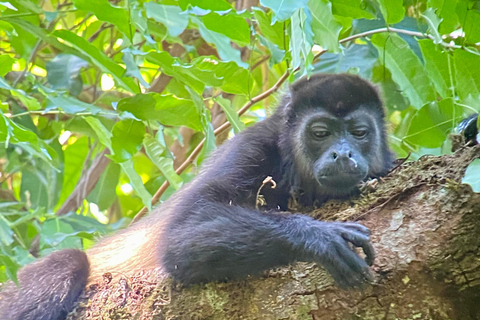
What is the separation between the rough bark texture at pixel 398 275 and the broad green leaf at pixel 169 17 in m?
1.36

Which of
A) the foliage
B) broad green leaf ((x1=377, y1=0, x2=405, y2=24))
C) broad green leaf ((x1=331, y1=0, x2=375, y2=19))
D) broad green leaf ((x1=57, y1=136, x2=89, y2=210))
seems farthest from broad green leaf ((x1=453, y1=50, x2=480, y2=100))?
broad green leaf ((x1=57, y1=136, x2=89, y2=210))

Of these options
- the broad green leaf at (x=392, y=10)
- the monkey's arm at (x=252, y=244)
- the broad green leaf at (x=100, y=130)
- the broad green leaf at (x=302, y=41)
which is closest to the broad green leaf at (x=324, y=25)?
the broad green leaf at (x=302, y=41)

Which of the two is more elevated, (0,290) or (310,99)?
(310,99)

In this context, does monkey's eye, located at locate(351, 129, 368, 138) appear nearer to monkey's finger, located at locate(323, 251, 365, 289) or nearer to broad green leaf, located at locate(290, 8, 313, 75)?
broad green leaf, located at locate(290, 8, 313, 75)

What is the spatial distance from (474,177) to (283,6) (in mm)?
1062

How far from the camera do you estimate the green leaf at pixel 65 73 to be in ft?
14.7

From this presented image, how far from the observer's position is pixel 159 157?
3918mm

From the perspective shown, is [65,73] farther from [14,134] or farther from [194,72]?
[194,72]

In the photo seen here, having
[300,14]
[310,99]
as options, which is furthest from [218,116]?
[300,14]

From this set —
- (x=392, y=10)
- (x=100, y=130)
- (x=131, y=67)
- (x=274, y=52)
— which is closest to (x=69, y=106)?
(x=100, y=130)

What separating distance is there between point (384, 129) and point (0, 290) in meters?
2.90

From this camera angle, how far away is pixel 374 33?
12.3 ft

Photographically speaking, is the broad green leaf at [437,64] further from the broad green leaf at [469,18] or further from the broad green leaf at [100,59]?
the broad green leaf at [100,59]

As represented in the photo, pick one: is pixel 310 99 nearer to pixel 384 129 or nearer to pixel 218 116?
pixel 384 129
